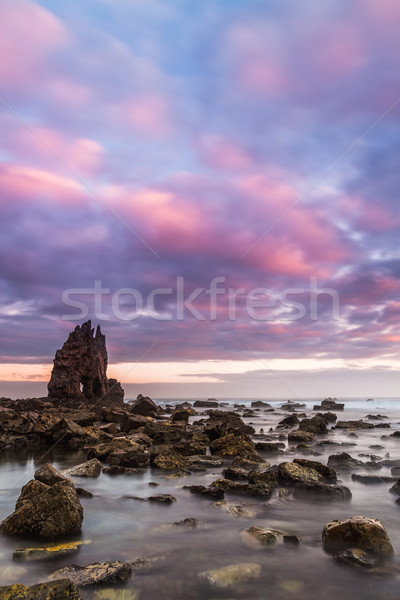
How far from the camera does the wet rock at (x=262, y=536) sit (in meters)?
7.08

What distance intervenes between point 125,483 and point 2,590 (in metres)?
7.50

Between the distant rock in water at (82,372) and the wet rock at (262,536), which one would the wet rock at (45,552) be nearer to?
the wet rock at (262,536)

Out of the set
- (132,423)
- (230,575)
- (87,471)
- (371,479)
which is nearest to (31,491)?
(87,471)

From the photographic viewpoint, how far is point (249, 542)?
708 centimetres

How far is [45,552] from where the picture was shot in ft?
21.7

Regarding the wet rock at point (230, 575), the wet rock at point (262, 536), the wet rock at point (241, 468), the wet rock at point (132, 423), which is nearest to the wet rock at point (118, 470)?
the wet rock at point (241, 468)

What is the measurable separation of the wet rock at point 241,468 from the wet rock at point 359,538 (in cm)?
497

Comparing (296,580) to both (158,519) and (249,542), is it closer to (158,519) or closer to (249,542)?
(249,542)

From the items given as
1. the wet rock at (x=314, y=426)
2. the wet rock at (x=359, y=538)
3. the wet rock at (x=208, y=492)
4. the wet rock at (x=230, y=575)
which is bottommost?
the wet rock at (x=314, y=426)

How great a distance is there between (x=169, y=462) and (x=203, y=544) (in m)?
7.30

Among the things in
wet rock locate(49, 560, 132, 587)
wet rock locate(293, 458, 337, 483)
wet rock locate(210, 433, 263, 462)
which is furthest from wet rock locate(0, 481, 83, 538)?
wet rock locate(210, 433, 263, 462)

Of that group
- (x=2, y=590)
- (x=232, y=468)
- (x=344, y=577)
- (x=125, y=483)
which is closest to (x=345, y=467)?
(x=232, y=468)

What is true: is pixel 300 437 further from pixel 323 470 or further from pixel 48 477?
pixel 48 477

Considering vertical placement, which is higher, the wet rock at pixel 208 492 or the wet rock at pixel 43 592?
the wet rock at pixel 43 592
